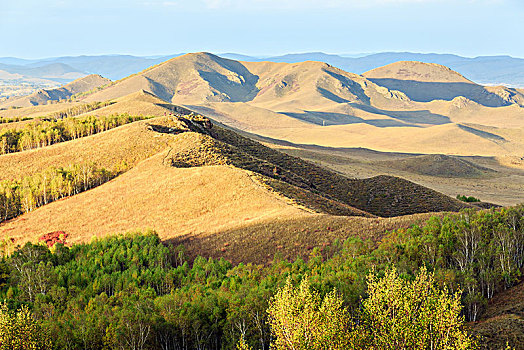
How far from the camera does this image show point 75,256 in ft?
197

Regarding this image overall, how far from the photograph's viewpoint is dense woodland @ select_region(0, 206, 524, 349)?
33.1 m

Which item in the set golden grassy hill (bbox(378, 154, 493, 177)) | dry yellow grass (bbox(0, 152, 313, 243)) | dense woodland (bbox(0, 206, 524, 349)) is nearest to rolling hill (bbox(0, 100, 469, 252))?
dry yellow grass (bbox(0, 152, 313, 243))

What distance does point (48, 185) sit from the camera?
300ft

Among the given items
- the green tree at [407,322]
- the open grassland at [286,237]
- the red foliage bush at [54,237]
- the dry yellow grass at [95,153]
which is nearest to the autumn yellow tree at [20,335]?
the green tree at [407,322]

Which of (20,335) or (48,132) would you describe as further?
(48,132)

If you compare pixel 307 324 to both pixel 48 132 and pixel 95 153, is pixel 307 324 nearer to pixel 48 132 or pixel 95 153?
pixel 95 153

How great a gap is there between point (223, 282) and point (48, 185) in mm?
62404

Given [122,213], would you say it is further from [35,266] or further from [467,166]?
[467,166]

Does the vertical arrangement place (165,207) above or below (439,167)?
above

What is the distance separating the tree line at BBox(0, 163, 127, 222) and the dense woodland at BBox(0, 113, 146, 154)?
108 feet

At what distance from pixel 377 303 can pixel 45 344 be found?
22194 mm

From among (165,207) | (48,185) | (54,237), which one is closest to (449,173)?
(165,207)

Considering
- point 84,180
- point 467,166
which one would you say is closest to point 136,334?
point 84,180

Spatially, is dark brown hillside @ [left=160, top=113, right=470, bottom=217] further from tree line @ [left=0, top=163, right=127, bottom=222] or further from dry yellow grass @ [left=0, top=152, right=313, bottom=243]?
tree line @ [left=0, top=163, right=127, bottom=222]
